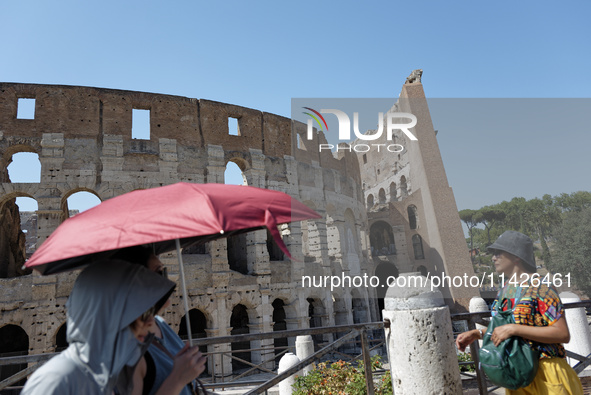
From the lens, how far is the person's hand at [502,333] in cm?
239

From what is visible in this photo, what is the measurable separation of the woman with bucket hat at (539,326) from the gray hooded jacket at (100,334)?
2147 mm

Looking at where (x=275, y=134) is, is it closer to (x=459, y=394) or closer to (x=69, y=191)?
(x=69, y=191)

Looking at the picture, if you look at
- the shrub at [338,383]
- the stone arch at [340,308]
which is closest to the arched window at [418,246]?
the stone arch at [340,308]

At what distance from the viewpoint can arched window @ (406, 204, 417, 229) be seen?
29797 mm

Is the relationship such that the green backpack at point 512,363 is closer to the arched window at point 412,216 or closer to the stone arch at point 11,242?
the stone arch at point 11,242

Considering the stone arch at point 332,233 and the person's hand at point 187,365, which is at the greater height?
the stone arch at point 332,233

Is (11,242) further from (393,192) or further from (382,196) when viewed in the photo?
(382,196)

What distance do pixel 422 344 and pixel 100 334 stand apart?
9.35 ft

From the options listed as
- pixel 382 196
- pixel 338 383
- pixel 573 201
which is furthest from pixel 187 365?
pixel 573 201

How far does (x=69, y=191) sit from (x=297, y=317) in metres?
10.1

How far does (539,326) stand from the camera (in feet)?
7.77

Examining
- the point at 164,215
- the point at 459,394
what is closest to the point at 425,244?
the point at 459,394

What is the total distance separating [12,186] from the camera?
1329 centimetres

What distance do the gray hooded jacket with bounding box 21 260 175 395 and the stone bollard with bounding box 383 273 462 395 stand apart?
258 centimetres
